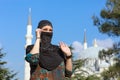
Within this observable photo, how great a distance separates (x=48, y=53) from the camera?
368cm

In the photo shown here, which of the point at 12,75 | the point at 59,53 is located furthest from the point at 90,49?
the point at 59,53

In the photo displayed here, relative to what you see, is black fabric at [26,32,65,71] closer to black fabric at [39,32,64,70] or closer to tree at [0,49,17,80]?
black fabric at [39,32,64,70]

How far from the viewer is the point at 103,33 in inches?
832

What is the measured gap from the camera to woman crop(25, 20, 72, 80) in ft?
11.8

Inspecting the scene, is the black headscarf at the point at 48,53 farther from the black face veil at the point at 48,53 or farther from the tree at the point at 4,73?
the tree at the point at 4,73

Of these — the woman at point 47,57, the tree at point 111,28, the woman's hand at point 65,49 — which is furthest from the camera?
the tree at point 111,28

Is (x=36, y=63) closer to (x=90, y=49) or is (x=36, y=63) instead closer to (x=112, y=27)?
(x=112, y=27)

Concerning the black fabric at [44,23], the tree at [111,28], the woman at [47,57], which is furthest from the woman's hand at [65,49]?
the tree at [111,28]

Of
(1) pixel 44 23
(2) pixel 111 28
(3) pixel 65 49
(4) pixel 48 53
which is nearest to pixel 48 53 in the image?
(4) pixel 48 53

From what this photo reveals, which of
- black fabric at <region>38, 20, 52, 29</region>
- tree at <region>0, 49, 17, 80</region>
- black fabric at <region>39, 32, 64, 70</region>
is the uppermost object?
black fabric at <region>38, 20, 52, 29</region>

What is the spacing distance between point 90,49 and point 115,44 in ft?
137

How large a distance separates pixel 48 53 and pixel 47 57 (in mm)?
49

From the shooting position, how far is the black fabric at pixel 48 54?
11.9 feet

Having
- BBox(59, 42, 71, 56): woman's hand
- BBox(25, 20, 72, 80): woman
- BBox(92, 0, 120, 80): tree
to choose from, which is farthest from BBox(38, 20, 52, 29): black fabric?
BBox(92, 0, 120, 80): tree
